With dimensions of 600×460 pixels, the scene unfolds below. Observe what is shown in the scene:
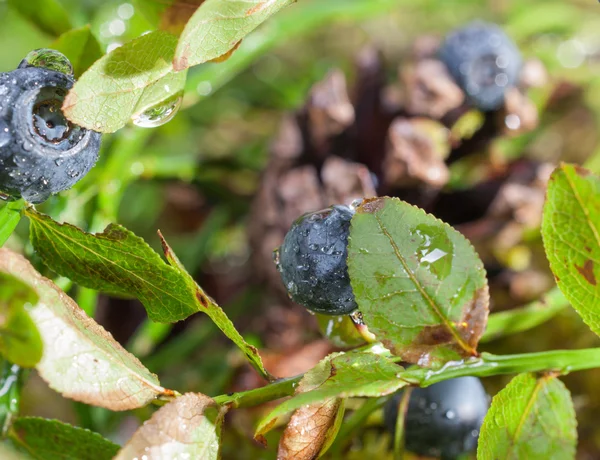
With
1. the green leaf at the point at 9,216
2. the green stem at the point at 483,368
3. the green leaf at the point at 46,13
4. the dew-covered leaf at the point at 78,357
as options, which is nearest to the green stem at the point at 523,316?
the green stem at the point at 483,368

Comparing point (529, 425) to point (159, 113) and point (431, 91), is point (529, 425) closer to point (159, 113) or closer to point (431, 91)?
point (159, 113)

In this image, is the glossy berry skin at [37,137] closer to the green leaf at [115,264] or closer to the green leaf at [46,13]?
the green leaf at [115,264]

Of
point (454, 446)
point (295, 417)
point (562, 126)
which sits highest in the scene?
point (295, 417)

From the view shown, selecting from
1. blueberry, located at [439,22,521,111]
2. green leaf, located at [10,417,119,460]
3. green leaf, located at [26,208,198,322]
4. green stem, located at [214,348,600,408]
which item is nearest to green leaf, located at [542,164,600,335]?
green stem, located at [214,348,600,408]

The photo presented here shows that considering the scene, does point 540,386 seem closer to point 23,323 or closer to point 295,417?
point 295,417

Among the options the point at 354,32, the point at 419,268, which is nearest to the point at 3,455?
the point at 419,268

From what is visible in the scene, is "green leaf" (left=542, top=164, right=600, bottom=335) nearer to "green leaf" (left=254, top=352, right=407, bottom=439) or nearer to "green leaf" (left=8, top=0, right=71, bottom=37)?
"green leaf" (left=254, top=352, right=407, bottom=439)
